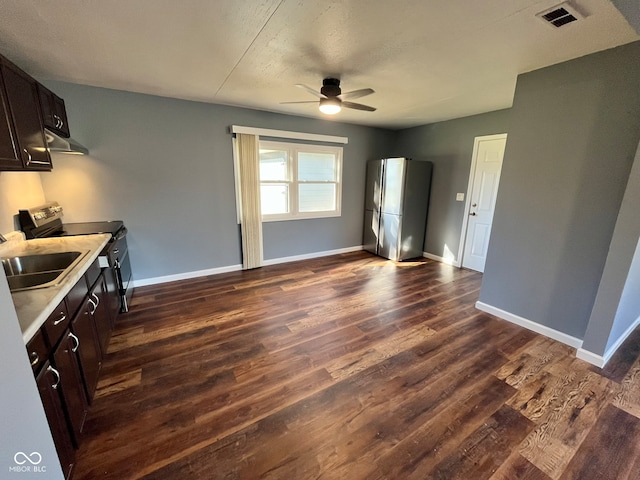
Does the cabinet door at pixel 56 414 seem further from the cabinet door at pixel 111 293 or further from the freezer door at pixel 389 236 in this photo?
the freezer door at pixel 389 236

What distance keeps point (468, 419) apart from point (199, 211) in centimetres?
370

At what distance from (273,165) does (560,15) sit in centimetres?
344

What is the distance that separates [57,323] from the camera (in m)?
1.27

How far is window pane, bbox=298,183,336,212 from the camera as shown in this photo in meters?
4.58

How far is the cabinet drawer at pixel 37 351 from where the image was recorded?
104 cm

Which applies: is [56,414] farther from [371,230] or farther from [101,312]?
[371,230]

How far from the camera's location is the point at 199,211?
372 centimetres

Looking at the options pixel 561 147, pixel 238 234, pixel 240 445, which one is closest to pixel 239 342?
pixel 240 445

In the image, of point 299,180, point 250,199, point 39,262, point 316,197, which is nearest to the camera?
point 39,262

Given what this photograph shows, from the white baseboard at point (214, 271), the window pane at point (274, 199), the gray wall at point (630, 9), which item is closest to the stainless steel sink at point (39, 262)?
the white baseboard at point (214, 271)

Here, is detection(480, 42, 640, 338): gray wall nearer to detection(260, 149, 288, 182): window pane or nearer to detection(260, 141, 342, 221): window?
detection(260, 141, 342, 221): window

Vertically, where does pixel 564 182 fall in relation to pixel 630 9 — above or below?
below

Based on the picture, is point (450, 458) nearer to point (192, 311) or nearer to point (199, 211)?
point (192, 311)

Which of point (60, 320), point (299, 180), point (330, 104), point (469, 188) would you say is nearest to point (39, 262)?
point (60, 320)
